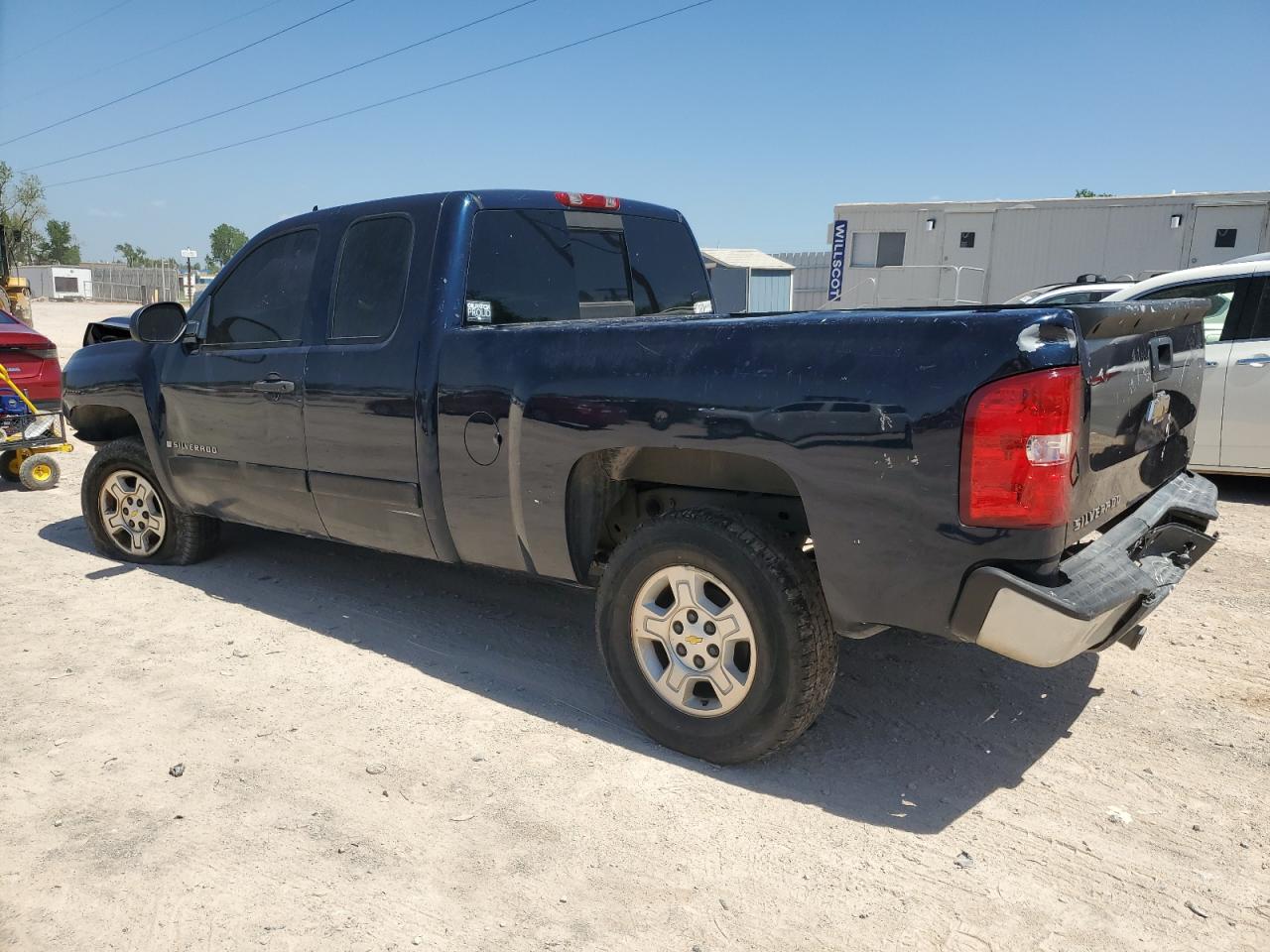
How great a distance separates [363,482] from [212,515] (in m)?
1.61

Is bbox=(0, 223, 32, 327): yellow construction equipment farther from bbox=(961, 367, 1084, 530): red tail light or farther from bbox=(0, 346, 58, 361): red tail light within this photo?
bbox=(961, 367, 1084, 530): red tail light

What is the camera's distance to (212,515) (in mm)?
5195

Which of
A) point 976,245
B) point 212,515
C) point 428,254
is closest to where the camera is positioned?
point 428,254

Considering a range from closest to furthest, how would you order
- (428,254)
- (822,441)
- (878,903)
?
(878,903)
(822,441)
(428,254)

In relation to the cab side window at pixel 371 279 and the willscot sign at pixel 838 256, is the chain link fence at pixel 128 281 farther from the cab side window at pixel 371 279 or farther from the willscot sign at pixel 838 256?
the cab side window at pixel 371 279

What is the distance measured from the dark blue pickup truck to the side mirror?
0.06 feet

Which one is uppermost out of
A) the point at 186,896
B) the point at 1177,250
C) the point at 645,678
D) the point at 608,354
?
the point at 1177,250

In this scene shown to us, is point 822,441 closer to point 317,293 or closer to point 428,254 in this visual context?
point 428,254

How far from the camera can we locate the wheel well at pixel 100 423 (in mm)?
5717

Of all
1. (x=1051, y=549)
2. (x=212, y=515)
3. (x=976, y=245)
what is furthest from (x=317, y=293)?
(x=976, y=245)

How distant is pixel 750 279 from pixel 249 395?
24.7 meters

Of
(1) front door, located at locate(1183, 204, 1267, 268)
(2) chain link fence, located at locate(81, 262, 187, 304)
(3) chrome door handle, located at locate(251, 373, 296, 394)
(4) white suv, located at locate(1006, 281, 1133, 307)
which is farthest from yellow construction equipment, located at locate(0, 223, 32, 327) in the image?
(2) chain link fence, located at locate(81, 262, 187, 304)

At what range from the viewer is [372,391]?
13.1 feet

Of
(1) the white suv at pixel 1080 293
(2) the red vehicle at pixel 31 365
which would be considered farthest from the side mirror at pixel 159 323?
(1) the white suv at pixel 1080 293
